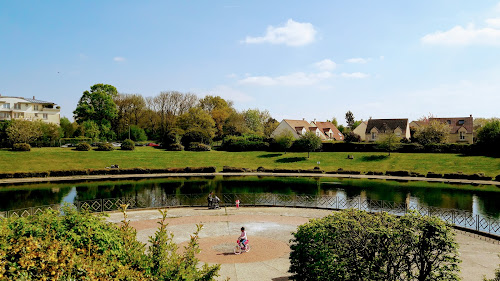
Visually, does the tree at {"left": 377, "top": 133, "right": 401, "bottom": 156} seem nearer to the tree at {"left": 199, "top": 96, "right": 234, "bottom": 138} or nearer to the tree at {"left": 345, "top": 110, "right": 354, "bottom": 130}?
the tree at {"left": 199, "top": 96, "right": 234, "bottom": 138}

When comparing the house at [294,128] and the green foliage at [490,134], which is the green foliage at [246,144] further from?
the green foliage at [490,134]

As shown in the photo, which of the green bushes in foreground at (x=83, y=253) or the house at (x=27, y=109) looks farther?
the house at (x=27, y=109)

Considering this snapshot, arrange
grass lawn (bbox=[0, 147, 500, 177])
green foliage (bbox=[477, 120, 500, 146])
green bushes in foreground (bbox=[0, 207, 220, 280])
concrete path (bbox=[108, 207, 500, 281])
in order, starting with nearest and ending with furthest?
green bushes in foreground (bbox=[0, 207, 220, 280])
concrete path (bbox=[108, 207, 500, 281])
grass lawn (bbox=[0, 147, 500, 177])
green foliage (bbox=[477, 120, 500, 146])

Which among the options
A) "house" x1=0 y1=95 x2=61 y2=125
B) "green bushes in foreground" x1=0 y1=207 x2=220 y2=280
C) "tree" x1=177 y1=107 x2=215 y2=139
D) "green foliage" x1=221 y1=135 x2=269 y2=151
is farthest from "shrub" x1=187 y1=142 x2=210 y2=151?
"green bushes in foreground" x1=0 y1=207 x2=220 y2=280

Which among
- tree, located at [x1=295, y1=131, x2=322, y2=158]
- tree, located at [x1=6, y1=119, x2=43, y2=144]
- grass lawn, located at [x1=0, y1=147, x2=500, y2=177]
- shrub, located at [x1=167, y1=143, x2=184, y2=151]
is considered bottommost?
grass lawn, located at [x1=0, y1=147, x2=500, y2=177]

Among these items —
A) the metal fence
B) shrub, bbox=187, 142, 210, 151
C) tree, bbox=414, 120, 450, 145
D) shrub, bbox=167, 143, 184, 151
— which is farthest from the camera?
shrub, bbox=187, 142, 210, 151

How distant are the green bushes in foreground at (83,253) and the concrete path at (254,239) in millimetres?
7291

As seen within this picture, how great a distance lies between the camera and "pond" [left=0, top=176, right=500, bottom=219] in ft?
104

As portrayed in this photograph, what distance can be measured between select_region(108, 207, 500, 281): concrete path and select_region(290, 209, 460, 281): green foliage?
4.63 m

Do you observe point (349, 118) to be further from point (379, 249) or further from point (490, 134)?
point (379, 249)

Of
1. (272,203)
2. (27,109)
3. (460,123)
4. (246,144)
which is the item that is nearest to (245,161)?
(246,144)

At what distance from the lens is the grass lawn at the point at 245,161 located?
52.3 metres

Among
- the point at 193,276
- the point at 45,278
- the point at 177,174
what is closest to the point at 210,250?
the point at 193,276

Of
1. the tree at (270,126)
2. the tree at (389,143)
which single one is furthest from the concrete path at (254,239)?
the tree at (270,126)
